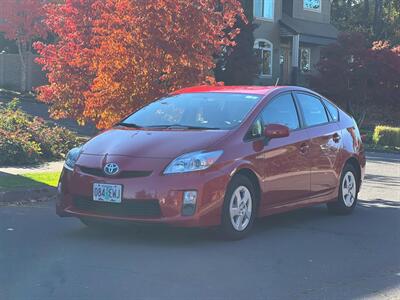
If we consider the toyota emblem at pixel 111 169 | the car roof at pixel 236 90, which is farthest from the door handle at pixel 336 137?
the toyota emblem at pixel 111 169

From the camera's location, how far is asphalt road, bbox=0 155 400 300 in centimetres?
501

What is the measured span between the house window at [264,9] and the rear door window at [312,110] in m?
25.6

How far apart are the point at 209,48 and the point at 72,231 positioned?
516 cm

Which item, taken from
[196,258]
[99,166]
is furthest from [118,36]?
[196,258]

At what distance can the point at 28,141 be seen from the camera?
13625 mm

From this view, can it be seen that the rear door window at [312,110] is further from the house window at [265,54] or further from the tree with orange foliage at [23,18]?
the house window at [265,54]

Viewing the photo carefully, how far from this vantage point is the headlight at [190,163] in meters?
6.25

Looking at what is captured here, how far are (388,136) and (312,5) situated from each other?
16.5 m

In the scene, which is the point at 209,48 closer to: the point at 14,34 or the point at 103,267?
the point at 103,267

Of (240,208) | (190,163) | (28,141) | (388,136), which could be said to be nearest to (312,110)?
(240,208)

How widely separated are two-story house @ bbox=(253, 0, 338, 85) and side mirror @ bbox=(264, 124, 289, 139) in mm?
26611

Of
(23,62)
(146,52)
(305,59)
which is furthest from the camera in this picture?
(305,59)

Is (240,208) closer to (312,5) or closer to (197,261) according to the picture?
(197,261)

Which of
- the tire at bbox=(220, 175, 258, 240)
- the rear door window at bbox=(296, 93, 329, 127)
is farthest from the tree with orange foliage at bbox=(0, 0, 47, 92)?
the tire at bbox=(220, 175, 258, 240)
